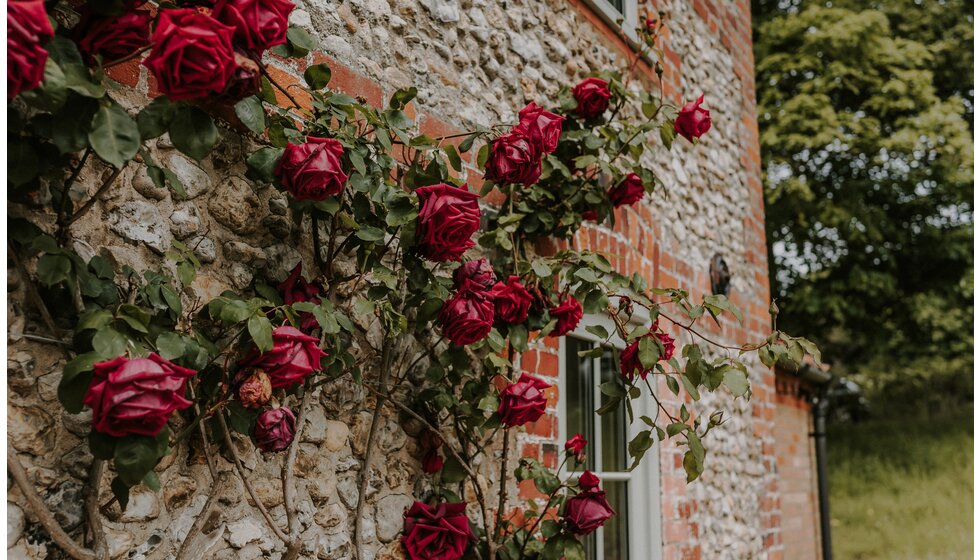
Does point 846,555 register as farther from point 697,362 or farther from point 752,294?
point 697,362

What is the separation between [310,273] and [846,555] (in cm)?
1035

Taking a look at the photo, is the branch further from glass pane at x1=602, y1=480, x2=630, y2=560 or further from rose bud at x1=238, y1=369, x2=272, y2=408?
glass pane at x1=602, y1=480, x2=630, y2=560

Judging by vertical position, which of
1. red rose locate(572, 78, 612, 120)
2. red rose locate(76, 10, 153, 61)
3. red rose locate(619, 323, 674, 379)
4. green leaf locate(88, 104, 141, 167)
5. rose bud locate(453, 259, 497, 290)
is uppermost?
red rose locate(572, 78, 612, 120)

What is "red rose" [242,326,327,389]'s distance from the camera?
1735mm

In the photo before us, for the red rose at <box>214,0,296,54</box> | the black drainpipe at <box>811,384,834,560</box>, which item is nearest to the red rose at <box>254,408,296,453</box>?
the red rose at <box>214,0,296,54</box>

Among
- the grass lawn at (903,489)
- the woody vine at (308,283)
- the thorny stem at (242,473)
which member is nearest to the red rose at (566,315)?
the woody vine at (308,283)

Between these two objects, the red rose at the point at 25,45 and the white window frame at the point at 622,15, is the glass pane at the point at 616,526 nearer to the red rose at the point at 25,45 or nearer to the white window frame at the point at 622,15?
the white window frame at the point at 622,15

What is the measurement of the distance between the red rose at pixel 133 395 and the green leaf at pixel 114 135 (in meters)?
0.35

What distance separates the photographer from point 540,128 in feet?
7.75

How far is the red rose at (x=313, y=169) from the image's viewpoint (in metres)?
1.84

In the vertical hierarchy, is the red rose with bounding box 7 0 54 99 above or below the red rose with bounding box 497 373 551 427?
above

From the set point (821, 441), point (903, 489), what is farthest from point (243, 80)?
point (903, 489)

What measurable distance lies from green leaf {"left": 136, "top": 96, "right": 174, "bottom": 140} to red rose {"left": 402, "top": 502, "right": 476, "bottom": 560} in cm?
133

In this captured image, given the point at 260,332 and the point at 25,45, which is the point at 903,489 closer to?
the point at 260,332
